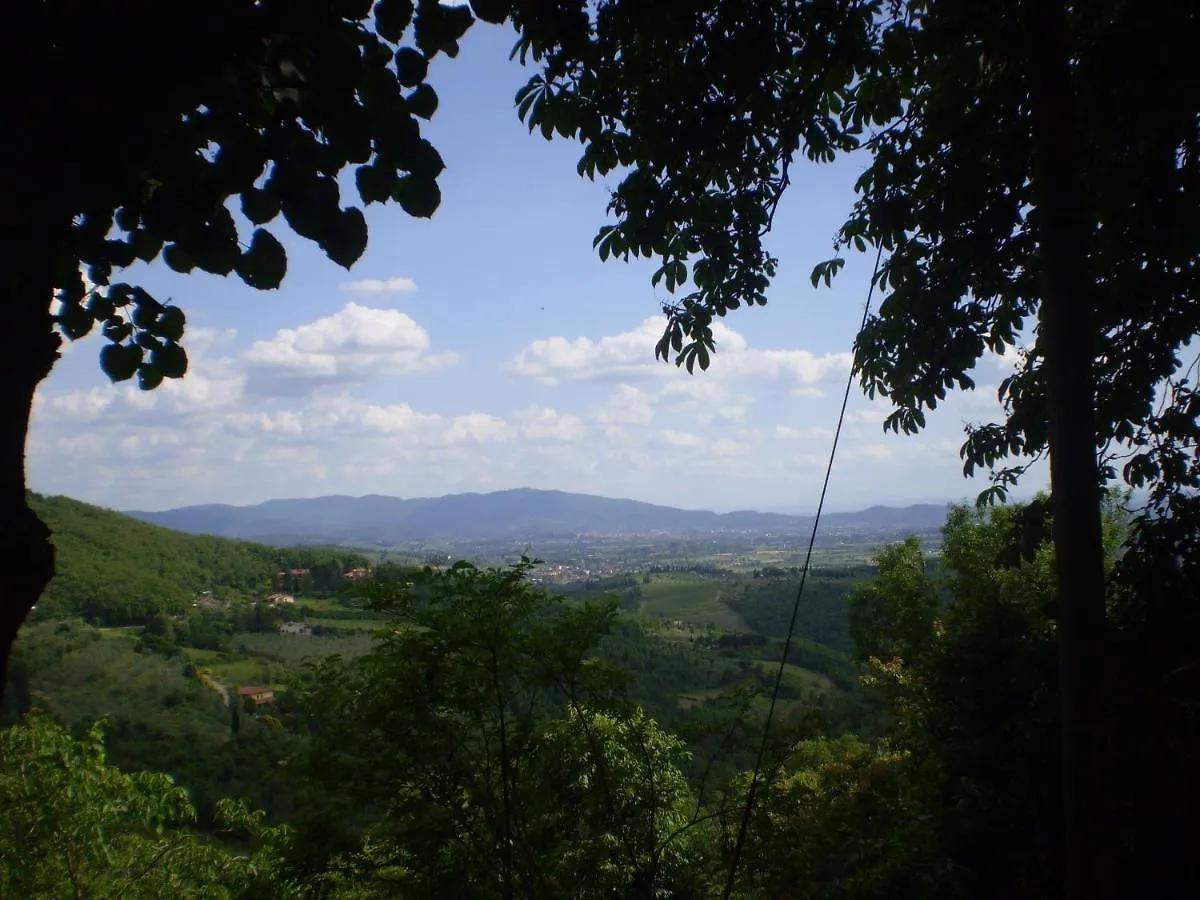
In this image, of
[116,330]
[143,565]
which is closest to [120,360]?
[116,330]

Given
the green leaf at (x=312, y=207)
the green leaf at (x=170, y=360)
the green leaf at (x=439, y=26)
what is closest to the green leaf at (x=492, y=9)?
the green leaf at (x=439, y=26)

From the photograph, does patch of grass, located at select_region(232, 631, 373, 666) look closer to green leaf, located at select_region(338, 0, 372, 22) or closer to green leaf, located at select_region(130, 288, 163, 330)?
green leaf, located at select_region(130, 288, 163, 330)

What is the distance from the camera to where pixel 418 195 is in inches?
67.8

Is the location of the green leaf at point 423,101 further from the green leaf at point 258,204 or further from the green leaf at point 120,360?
the green leaf at point 120,360

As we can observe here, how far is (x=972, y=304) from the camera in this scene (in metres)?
4.01

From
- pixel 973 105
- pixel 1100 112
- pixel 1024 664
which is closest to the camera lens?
pixel 1100 112

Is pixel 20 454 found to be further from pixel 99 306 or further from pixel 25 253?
pixel 99 306

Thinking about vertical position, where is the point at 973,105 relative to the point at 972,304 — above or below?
above

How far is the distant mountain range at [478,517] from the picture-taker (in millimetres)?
82688

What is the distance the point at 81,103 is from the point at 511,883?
13.4 ft

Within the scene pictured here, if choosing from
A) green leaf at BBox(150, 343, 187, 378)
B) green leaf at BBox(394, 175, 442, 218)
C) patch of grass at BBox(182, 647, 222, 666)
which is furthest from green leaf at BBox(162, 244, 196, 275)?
patch of grass at BBox(182, 647, 222, 666)

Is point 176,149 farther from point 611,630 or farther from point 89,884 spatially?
point 89,884

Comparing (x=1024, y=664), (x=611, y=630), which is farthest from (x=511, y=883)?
(x=1024, y=664)

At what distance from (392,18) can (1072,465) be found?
1898mm
